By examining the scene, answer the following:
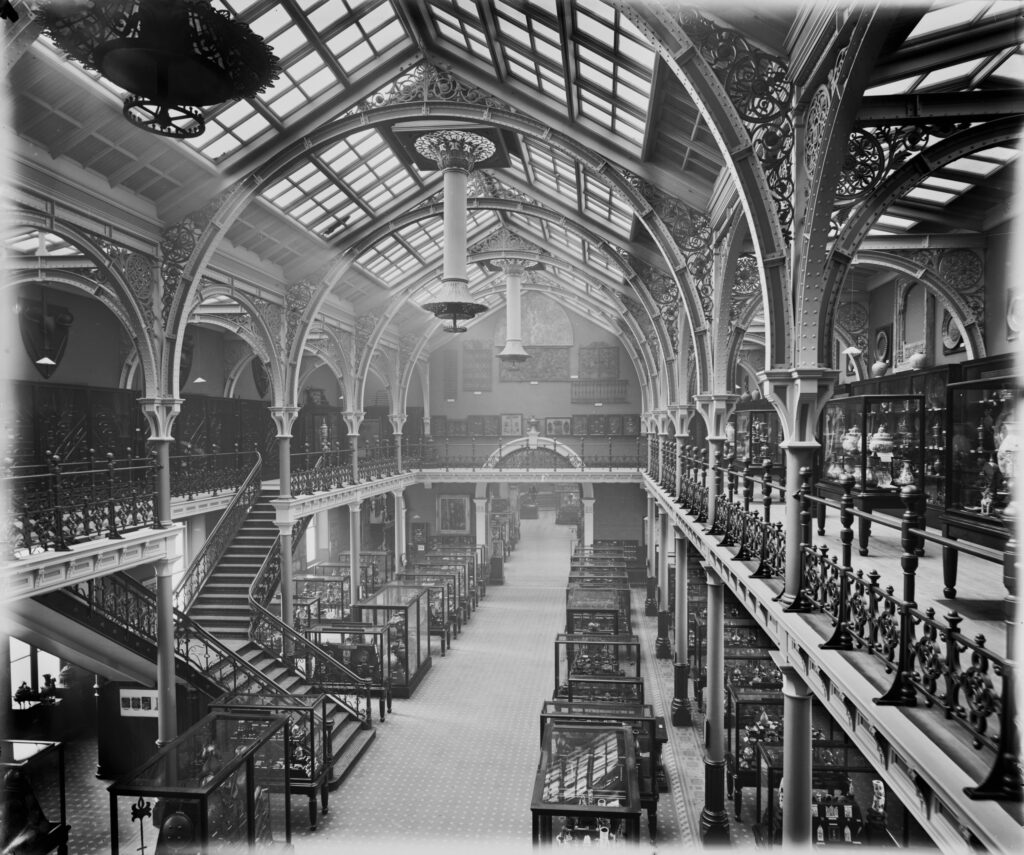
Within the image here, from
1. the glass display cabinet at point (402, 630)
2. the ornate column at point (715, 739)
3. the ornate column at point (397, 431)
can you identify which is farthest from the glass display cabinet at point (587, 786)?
the ornate column at point (397, 431)

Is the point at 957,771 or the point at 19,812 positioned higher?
the point at 957,771

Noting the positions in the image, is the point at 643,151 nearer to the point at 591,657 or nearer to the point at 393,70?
the point at 393,70

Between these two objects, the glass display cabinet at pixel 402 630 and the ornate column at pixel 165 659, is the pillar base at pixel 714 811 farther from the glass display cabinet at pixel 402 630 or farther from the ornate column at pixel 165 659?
the ornate column at pixel 165 659

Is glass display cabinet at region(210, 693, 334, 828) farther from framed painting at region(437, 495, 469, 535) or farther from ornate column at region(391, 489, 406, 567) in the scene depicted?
framed painting at region(437, 495, 469, 535)

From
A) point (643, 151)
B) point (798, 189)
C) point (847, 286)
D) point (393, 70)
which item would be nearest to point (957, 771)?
point (798, 189)

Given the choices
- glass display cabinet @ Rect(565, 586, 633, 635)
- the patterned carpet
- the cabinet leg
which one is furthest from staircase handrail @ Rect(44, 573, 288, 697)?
the cabinet leg

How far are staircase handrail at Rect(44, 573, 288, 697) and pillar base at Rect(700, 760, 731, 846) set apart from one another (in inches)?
301

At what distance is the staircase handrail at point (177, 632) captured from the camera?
39.4 feet

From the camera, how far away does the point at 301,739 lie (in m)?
11.2

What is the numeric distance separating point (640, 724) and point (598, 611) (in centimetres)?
587

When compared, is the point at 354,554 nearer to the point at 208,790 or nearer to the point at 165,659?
the point at 165,659

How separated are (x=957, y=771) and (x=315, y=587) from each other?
20413 mm

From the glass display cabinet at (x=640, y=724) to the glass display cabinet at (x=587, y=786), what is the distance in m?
0.23

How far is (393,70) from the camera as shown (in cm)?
1193
